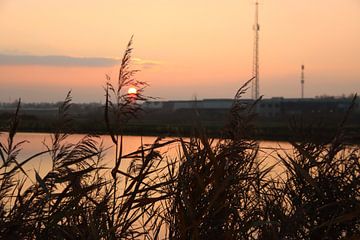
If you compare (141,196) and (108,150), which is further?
(108,150)

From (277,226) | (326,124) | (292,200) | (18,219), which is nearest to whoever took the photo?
(18,219)

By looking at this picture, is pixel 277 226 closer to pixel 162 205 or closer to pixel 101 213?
pixel 162 205

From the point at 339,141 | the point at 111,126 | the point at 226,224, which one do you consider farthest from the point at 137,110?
the point at 339,141

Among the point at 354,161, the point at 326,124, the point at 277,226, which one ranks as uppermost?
the point at 326,124

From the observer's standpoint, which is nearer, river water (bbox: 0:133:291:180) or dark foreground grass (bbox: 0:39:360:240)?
dark foreground grass (bbox: 0:39:360:240)

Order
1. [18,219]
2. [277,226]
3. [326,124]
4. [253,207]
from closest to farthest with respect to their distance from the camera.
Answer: [18,219], [277,226], [253,207], [326,124]

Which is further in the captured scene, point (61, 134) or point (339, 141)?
point (339, 141)

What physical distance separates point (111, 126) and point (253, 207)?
1.76m

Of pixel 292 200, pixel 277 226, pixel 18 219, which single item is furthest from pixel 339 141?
pixel 18 219

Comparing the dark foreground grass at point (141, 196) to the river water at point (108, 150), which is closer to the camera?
the dark foreground grass at point (141, 196)

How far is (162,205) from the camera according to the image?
4363 mm

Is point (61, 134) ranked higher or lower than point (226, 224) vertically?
higher

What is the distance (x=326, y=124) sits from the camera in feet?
22.8

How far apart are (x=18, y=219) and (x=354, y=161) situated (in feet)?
12.3
